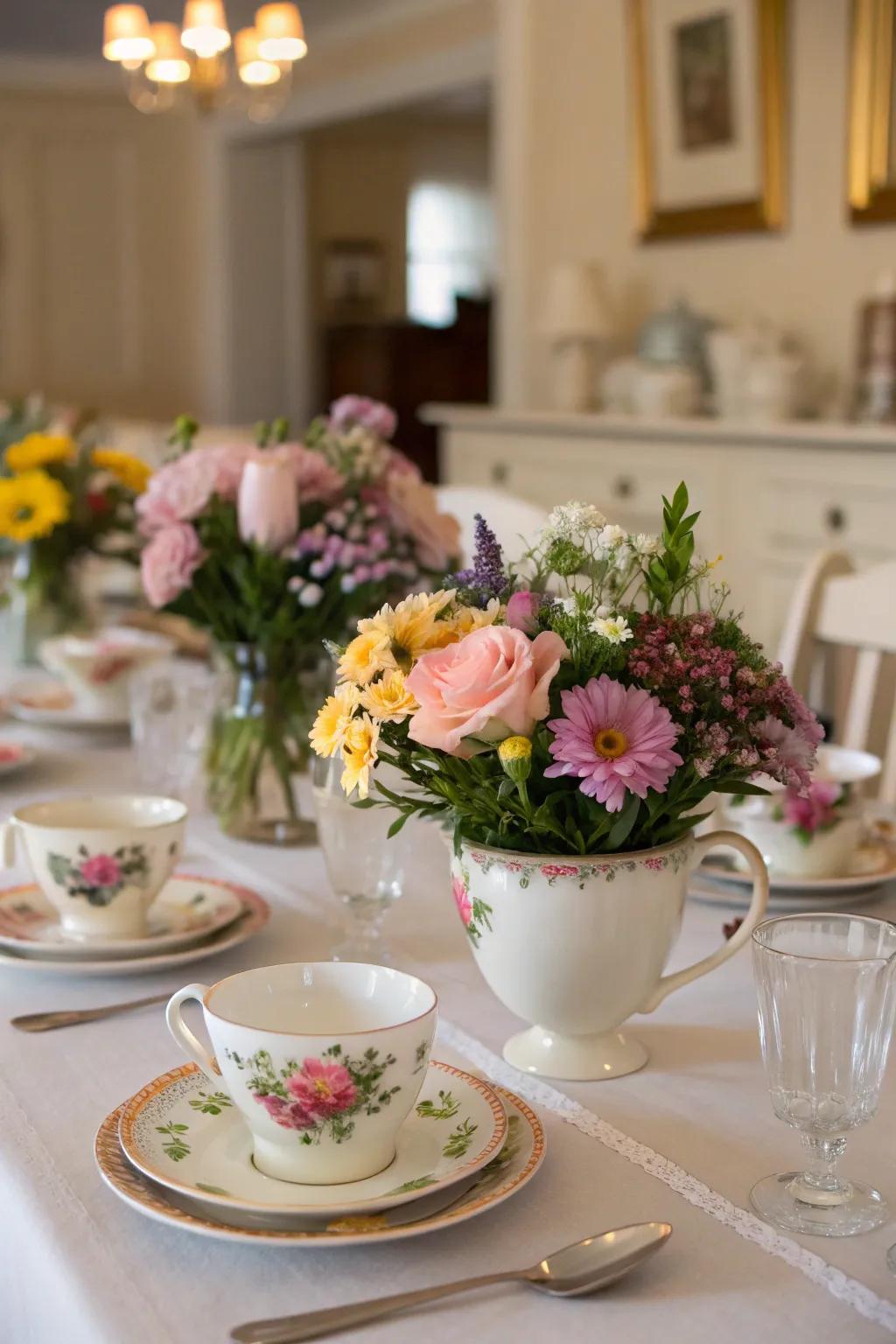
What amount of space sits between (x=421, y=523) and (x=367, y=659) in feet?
1.92

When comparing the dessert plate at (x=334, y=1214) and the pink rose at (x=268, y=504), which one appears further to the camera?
the pink rose at (x=268, y=504)

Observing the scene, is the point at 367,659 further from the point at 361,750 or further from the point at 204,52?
the point at 204,52

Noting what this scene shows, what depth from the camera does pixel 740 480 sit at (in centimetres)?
342

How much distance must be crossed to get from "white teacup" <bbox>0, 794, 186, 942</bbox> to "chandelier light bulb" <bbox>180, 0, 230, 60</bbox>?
2471 millimetres

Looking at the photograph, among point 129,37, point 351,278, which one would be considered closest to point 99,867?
point 129,37

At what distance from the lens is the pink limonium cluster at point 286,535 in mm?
1304

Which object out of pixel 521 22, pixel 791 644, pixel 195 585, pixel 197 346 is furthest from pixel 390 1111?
pixel 197 346

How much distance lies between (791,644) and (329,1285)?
121 cm

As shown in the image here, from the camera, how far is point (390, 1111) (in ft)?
2.29

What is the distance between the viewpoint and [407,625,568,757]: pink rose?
748mm

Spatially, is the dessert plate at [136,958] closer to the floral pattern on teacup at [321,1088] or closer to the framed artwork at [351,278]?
the floral pattern on teacup at [321,1088]

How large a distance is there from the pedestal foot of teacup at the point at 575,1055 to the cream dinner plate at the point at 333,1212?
13cm

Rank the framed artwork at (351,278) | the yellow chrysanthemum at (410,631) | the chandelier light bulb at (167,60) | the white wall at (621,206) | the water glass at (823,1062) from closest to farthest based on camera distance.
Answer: the water glass at (823,1062)
the yellow chrysanthemum at (410,631)
the chandelier light bulb at (167,60)
the white wall at (621,206)
the framed artwork at (351,278)

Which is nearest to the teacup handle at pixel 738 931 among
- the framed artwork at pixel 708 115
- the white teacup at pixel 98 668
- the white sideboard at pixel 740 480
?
the white teacup at pixel 98 668
